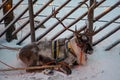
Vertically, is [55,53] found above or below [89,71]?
above

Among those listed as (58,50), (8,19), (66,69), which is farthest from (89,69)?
(8,19)

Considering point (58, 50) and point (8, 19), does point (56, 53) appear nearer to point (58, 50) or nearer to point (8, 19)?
point (58, 50)

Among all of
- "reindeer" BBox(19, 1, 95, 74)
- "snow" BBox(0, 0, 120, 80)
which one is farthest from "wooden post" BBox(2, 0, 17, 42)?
"reindeer" BBox(19, 1, 95, 74)

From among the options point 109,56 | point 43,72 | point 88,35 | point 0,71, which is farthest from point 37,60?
point 109,56

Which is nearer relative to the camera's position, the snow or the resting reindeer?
the snow

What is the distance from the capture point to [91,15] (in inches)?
195

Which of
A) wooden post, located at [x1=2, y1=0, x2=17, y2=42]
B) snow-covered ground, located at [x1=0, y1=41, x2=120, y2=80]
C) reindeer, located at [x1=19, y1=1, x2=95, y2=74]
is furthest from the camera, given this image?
wooden post, located at [x1=2, y1=0, x2=17, y2=42]

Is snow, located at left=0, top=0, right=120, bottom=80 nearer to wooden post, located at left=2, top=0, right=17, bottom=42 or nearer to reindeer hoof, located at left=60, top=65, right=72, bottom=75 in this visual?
reindeer hoof, located at left=60, top=65, right=72, bottom=75

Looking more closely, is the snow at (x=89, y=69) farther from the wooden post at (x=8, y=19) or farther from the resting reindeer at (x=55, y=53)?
the wooden post at (x=8, y=19)

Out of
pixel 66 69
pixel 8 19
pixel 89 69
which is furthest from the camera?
pixel 8 19

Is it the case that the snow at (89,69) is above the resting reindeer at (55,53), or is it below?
below

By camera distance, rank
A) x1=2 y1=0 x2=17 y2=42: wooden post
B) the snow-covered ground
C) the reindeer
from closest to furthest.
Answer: the snow-covered ground < the reindeer < x1=2 y1=0 x2=17 y2=42: wooden post

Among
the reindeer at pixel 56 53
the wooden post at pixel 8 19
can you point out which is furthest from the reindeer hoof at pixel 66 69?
the wooden post at pixel 8 19

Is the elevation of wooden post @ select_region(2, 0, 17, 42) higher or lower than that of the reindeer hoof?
higher
